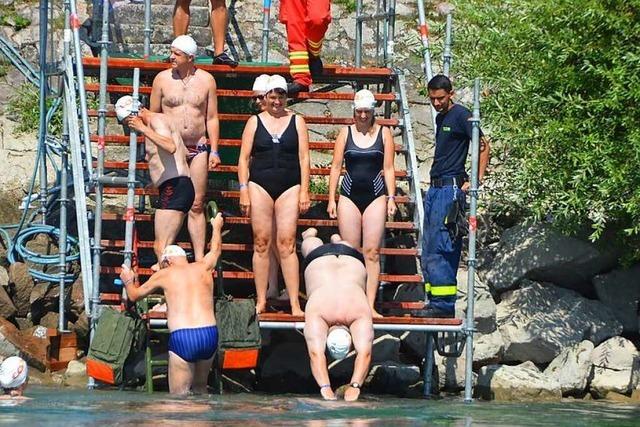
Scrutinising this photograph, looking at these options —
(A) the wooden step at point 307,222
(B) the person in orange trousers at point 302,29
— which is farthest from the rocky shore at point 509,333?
(B) the person in orange trousers at point 302,29

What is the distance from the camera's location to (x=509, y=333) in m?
15.0

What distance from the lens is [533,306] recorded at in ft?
50.5

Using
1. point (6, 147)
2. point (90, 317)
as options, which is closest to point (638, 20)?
point (90, 317)

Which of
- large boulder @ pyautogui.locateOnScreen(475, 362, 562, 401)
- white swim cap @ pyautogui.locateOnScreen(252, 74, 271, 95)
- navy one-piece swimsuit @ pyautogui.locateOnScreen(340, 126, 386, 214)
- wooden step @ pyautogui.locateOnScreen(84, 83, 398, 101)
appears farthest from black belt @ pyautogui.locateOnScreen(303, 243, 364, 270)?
wooden step @ pyautogui.locateOnScreen(84, 83, 398, 101)

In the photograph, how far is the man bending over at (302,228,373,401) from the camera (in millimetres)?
13062

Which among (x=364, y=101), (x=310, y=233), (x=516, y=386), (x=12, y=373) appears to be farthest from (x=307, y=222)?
(x=12, y=373)

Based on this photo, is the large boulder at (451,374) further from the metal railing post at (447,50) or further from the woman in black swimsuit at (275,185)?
the metal railing post at (447,50)

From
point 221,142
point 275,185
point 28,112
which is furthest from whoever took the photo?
point 28,112

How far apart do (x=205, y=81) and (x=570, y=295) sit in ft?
13.4

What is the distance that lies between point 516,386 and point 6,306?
4.64m

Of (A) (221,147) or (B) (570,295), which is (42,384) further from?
(B) (570,295)

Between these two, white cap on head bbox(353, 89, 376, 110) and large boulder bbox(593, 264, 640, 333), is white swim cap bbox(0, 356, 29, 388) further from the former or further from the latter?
large boulder bbox(593, 264, 640, 333)

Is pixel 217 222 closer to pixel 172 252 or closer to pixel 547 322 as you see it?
pixel 172 252

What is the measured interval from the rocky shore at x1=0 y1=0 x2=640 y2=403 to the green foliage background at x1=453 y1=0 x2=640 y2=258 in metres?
0.66
